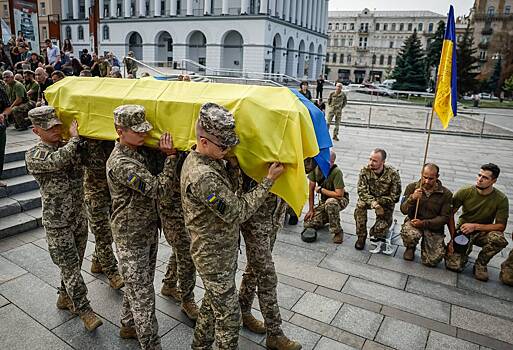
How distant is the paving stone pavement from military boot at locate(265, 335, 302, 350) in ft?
0.56

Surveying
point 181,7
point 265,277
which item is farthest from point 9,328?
point 181,7

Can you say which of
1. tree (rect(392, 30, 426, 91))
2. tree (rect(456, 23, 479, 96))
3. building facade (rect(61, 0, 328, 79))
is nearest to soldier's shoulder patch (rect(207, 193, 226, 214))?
building facade (rect(61, 0, 328, 79))

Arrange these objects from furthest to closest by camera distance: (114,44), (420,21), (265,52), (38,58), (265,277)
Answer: (420,21), (114,44), (265,52), (38,58), (265,277)

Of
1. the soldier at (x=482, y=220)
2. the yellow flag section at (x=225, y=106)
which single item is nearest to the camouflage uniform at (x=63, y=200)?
the yellow flag section at (x=225, y=106)

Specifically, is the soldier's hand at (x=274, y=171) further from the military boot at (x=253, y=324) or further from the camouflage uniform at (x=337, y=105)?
the camouflage uniform at (x=337, y=105)

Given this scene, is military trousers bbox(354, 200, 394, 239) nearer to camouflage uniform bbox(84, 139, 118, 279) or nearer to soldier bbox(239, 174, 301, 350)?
soldier bbox(239, 174, 301, 350)

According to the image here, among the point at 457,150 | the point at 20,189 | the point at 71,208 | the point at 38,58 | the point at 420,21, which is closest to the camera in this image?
the point at 71,208

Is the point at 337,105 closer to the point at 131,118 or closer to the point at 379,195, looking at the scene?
the point at 379,195

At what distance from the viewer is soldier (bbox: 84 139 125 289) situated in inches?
165

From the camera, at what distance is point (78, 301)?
385 centimetres

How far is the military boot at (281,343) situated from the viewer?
3582mm

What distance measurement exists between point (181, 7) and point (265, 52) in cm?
1320

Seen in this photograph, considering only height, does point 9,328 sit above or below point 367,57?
below

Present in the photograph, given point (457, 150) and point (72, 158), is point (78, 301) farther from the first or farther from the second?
point (457, 150)
